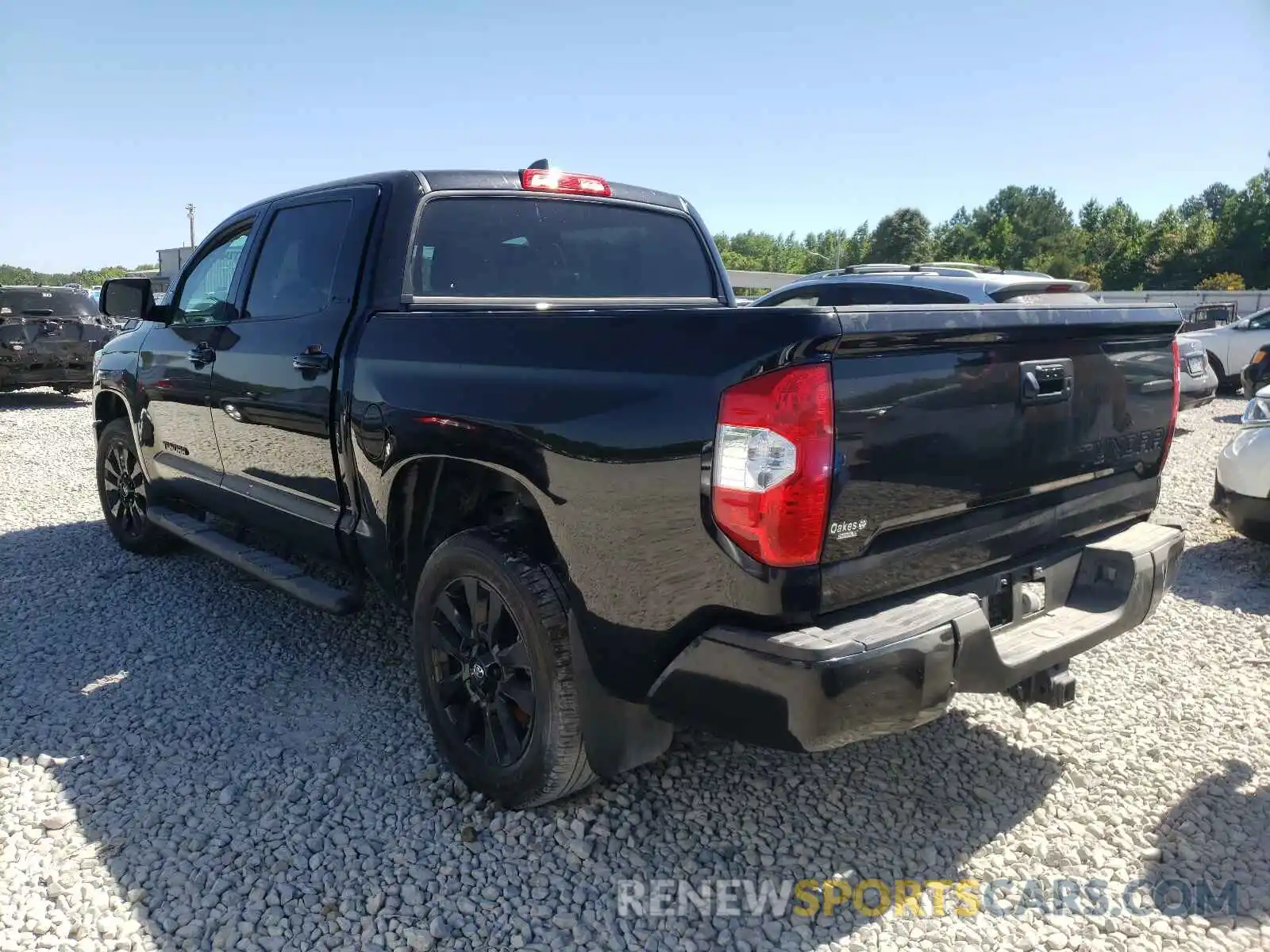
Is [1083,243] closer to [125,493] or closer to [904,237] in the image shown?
[904,237]

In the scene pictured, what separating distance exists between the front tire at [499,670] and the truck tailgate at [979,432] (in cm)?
85

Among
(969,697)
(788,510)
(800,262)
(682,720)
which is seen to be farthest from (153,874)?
(800,262)

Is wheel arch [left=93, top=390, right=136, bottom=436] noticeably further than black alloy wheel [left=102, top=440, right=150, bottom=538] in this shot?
Yes

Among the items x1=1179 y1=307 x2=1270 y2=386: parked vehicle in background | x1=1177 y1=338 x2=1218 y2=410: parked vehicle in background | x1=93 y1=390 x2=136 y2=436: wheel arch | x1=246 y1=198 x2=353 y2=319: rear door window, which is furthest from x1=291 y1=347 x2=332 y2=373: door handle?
x1=1179 y1=307 x2=1270 y2=386: parked vehicle in background

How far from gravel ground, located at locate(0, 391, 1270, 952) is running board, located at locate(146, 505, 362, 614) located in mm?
446

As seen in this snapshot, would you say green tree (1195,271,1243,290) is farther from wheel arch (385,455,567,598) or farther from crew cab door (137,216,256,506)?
wheel arch (385,455,567,598)

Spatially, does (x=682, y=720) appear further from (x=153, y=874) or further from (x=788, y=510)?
(x=153, y=874)

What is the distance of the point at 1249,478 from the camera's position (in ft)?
16.8

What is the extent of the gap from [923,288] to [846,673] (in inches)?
292

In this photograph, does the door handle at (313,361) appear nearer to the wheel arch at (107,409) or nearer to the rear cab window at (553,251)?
the rear cab window at (553,251)

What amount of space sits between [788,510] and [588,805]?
1387mm

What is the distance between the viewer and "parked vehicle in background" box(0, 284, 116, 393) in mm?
13203

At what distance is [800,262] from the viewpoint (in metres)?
117

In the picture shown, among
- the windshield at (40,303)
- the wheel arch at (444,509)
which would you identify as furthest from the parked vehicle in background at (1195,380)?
the windshield at (40,303)
